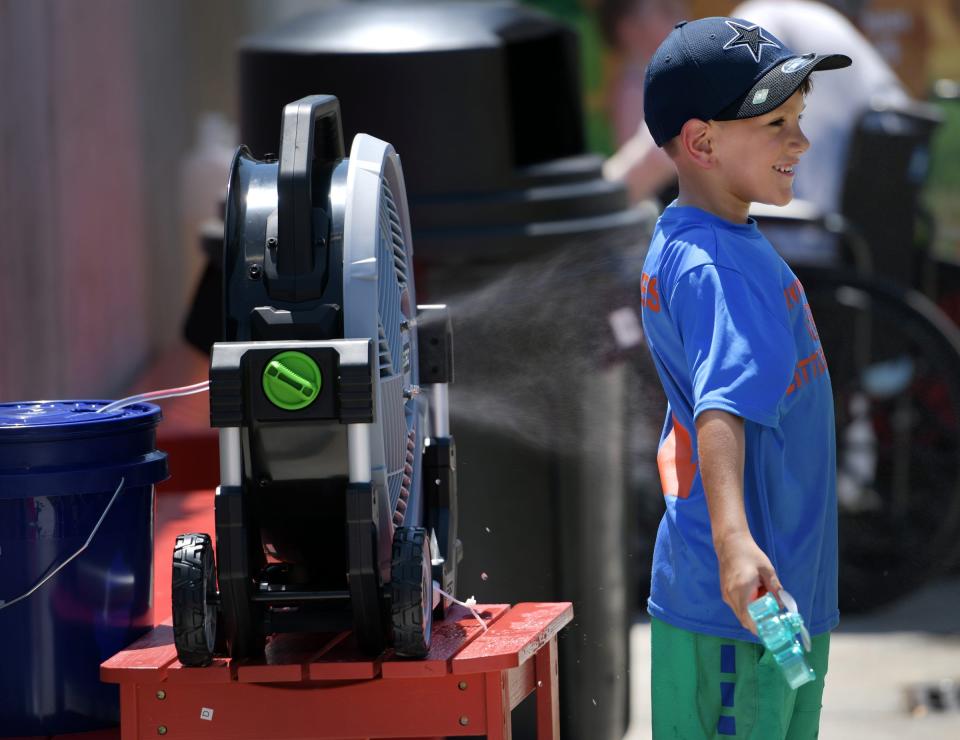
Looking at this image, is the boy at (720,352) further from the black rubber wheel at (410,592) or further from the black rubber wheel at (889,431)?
the black rubber wheel at (889,431)

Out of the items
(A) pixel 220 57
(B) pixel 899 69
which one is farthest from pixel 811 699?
(A) pixel 220 57

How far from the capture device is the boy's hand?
2172 millimetres

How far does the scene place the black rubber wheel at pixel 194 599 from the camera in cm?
238

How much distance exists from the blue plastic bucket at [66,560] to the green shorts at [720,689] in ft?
2.89

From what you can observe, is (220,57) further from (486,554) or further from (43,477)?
(43,477)

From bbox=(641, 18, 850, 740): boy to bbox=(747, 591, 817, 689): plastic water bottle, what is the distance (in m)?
0.19

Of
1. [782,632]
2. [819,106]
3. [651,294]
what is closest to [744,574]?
[782,632]

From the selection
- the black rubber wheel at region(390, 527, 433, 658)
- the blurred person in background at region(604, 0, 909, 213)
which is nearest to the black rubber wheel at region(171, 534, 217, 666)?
the black rubber wheel at region(390, 527, 433, 658)

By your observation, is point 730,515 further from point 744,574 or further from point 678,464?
point 678,464

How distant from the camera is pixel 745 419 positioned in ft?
7.62

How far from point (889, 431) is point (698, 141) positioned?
4128mm

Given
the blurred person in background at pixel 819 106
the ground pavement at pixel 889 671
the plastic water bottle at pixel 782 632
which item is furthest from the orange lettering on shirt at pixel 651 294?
the blurred person in background at pixel 819 106

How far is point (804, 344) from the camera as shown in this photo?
2480 mm

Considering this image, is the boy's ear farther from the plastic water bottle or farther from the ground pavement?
the ground pavement
